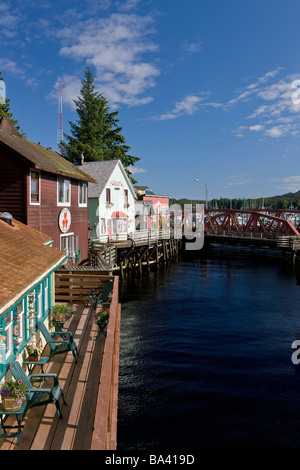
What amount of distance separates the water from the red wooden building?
23.3 ft

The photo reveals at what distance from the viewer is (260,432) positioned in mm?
10656

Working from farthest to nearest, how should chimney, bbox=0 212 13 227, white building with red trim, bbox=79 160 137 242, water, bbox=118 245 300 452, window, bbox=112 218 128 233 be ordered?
1. window, bbox=112 218 128 233
2. white building with red trim, bbox=79 160 137 242
3. chimney, bbox=0 212 13 227
4. water, bbox=118 245 300 452

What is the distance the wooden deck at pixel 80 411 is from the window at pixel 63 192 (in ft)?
41.7

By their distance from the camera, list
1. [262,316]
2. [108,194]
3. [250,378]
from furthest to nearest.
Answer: [108,194]
[262,316]
[250,378]

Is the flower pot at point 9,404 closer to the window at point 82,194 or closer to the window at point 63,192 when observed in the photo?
the window at point 63,192

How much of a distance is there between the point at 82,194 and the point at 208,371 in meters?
15.2

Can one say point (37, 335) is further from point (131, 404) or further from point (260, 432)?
point (260, 432)

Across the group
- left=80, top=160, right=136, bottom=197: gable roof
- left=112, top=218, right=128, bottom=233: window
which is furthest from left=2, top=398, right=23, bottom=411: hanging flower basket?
left=112, top=218, right=128, bottom=233: window

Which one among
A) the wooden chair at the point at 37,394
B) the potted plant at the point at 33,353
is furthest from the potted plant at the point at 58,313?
the wooden chair at the point at 37,394

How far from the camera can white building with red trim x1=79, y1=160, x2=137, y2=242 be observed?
117ft

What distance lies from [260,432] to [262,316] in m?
12.7

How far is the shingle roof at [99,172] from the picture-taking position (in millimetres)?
35719

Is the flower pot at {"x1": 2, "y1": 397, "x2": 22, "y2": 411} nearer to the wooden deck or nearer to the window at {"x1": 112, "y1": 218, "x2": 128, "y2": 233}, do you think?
the wooden deck
